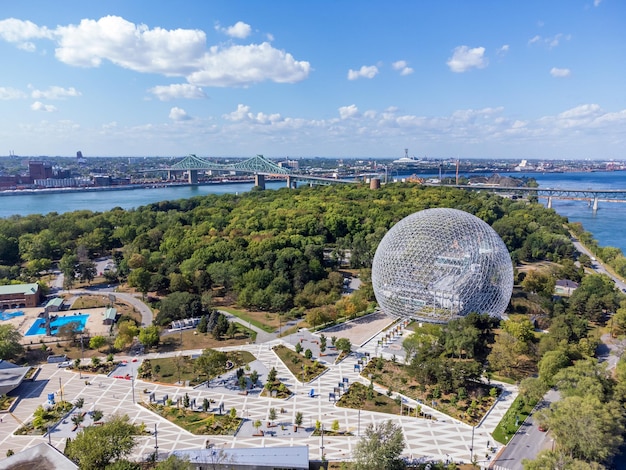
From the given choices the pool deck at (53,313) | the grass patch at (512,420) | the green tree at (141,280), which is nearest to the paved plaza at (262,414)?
the grass patch at (512,420)

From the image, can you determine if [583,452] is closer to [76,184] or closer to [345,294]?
[345,294]

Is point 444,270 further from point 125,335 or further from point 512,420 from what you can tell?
point 125,335

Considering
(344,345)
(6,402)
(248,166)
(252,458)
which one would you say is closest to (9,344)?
(6,402)

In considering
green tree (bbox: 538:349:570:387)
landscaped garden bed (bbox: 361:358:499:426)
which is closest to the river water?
green tree (bbox: 538:349:570:387)

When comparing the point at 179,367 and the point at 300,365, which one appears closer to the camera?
the point at 179,367

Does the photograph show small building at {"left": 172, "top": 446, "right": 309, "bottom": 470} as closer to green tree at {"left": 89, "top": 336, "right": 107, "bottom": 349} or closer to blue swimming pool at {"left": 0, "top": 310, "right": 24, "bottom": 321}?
green tree at {"left": 89, "top": 336, "right": 107, "bottom": 349}

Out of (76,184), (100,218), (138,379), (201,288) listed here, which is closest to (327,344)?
(138,379)
